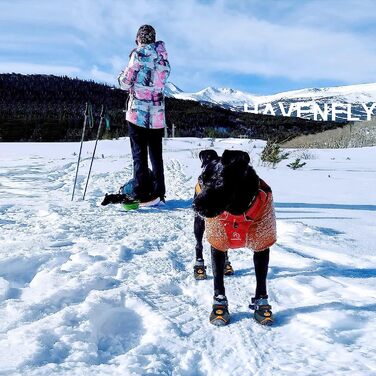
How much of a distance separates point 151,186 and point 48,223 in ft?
5.39

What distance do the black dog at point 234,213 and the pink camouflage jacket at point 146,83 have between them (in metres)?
3.52

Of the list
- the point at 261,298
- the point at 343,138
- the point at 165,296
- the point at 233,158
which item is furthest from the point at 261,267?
the point at 343,138

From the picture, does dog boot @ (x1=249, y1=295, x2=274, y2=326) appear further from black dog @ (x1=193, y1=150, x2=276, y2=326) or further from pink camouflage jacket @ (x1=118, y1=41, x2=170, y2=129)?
pink camouflage jacket @ (x1=118, y1=41, x2=170, y2=129)

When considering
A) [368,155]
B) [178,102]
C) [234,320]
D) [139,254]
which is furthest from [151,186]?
[178,102]

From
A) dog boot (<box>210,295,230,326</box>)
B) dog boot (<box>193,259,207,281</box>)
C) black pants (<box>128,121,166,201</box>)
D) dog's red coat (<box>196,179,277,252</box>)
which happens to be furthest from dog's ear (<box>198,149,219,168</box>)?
black pants (<box>128,121,166,201</box>)

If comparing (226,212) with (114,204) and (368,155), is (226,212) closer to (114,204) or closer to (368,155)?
(114,204)

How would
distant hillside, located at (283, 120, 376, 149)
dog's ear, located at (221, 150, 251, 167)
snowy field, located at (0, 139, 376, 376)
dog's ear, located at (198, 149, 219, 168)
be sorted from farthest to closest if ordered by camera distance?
distant hillside, located at (283, 120, 376, 149), dog's ear, located at (198, 149, 219, 168), dog's ear, located at (221, 150, 251, 167), snowy field, located at (0, 139, 376, 376)

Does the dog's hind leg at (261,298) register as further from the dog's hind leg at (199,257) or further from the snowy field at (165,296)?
the dog's hind leg at (199,257)

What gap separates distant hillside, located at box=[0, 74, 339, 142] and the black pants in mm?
32629

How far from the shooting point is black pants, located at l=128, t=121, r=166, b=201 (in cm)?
625

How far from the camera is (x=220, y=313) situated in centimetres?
283

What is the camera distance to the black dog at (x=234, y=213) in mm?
2424

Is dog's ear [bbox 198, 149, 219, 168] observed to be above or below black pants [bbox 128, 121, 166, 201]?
above

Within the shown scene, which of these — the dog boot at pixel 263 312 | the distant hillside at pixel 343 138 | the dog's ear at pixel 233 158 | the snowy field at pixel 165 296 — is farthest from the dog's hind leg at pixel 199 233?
the distant hillside at pixel 343 138
